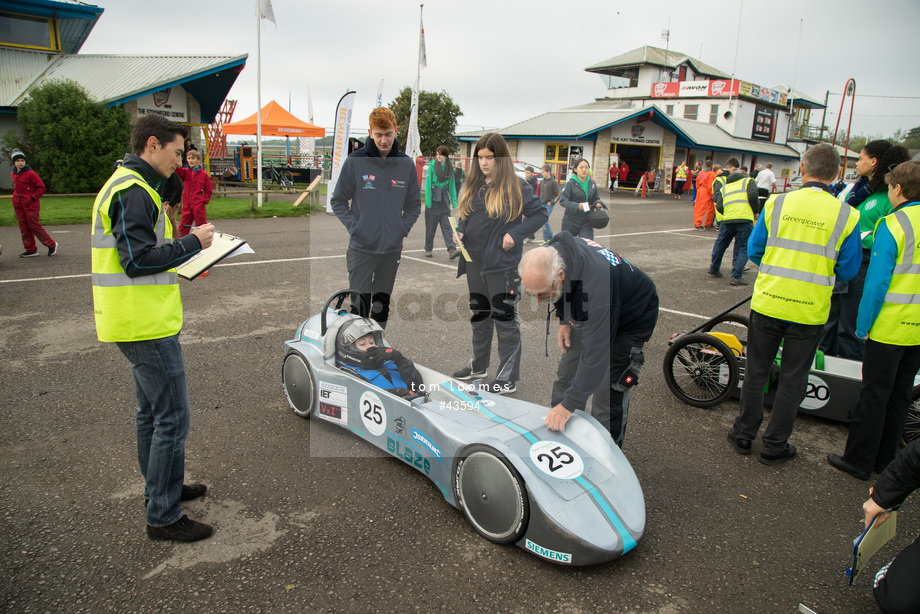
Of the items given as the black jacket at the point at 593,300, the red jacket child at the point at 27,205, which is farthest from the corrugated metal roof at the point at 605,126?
the black jacket at the point at 593,300

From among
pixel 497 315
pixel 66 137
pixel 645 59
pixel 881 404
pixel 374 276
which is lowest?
pixel 881 404

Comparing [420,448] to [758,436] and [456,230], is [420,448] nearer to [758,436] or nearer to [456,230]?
[456,230]

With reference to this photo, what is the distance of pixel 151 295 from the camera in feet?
8.30

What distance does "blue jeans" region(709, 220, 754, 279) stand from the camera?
912cm

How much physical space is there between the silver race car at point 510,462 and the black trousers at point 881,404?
181 centimetres

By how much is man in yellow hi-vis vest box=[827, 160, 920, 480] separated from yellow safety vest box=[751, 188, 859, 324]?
0.23m

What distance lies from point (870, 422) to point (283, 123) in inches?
928

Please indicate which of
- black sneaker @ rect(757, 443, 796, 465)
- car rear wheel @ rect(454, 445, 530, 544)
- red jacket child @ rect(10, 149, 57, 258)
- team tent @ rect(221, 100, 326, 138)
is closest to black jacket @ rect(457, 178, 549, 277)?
car rear wheel @ rect(454, 445, 530, 544)

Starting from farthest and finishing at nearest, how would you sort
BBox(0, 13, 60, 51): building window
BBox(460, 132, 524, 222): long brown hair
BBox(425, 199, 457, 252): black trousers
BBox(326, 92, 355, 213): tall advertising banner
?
BBox(0, 13, 60, 51): building window → BBox(326, 92, 355, 213): tall advertising banner → BBox(425, 199, 457, 252): black trousers → BBox(460, 132, 524, 222): long brown hair

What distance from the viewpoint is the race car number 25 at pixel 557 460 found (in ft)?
8.67

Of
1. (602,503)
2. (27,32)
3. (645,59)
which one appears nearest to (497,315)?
(602,503)

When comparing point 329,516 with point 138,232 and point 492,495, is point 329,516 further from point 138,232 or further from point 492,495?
point 138,232

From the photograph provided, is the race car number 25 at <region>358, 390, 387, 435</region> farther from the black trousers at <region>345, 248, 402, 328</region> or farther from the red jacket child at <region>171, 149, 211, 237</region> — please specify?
the red jacket child at <region>171, 149, 211, 237</region>

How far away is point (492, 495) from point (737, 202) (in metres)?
8.47
